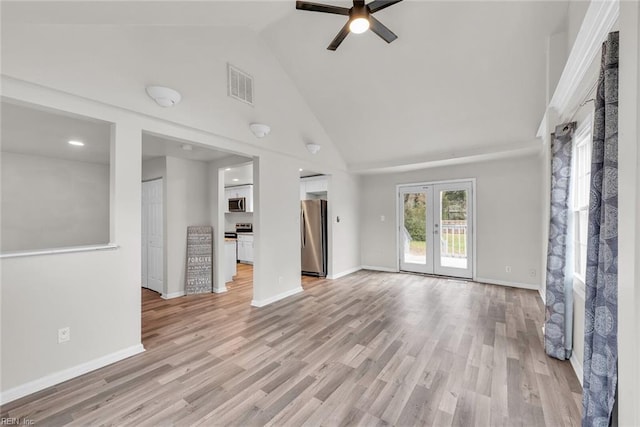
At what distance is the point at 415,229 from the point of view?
5.96 metres

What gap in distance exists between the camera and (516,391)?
205cm

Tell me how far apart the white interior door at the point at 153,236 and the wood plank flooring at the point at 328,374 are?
927 millimetres

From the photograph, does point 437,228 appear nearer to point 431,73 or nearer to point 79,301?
point 431,73

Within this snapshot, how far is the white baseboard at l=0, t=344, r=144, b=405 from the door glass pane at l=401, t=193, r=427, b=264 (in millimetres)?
5145

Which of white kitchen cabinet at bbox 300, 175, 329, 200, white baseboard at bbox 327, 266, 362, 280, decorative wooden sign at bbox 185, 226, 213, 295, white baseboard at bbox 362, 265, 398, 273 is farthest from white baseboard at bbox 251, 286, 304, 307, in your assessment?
white kitchen cabinet at bbox 300, 175, 329, 200

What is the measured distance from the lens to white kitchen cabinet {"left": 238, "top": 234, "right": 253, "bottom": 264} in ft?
25.0

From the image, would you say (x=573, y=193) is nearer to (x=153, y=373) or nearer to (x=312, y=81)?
(x=312, y=81)

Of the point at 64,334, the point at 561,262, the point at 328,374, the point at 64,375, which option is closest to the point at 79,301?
the point at 64,334

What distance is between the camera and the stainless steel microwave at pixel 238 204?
7.67 metres

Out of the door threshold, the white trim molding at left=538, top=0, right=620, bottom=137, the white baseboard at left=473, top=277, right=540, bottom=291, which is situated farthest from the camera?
the door threshold

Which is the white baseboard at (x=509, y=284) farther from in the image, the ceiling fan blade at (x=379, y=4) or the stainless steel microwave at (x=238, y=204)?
the stainless steel microwave at (x=238, y=204)

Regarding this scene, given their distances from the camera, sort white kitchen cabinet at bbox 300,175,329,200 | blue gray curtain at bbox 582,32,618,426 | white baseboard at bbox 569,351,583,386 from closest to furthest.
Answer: blue gray curtain at bbox 582,32,618,426, white baseboard at bbox 569,351,583,386, white kitchen cabinet at bbox 300,175,329,200

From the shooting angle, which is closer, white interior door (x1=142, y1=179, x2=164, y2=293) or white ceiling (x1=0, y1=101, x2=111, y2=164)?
white ceiling (x1=0, y1=101, x2=111, y2=164)

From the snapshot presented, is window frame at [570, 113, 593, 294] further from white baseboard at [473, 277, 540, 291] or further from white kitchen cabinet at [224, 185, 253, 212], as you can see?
white kitchen cabinet at [224, 185, 253, 212]
